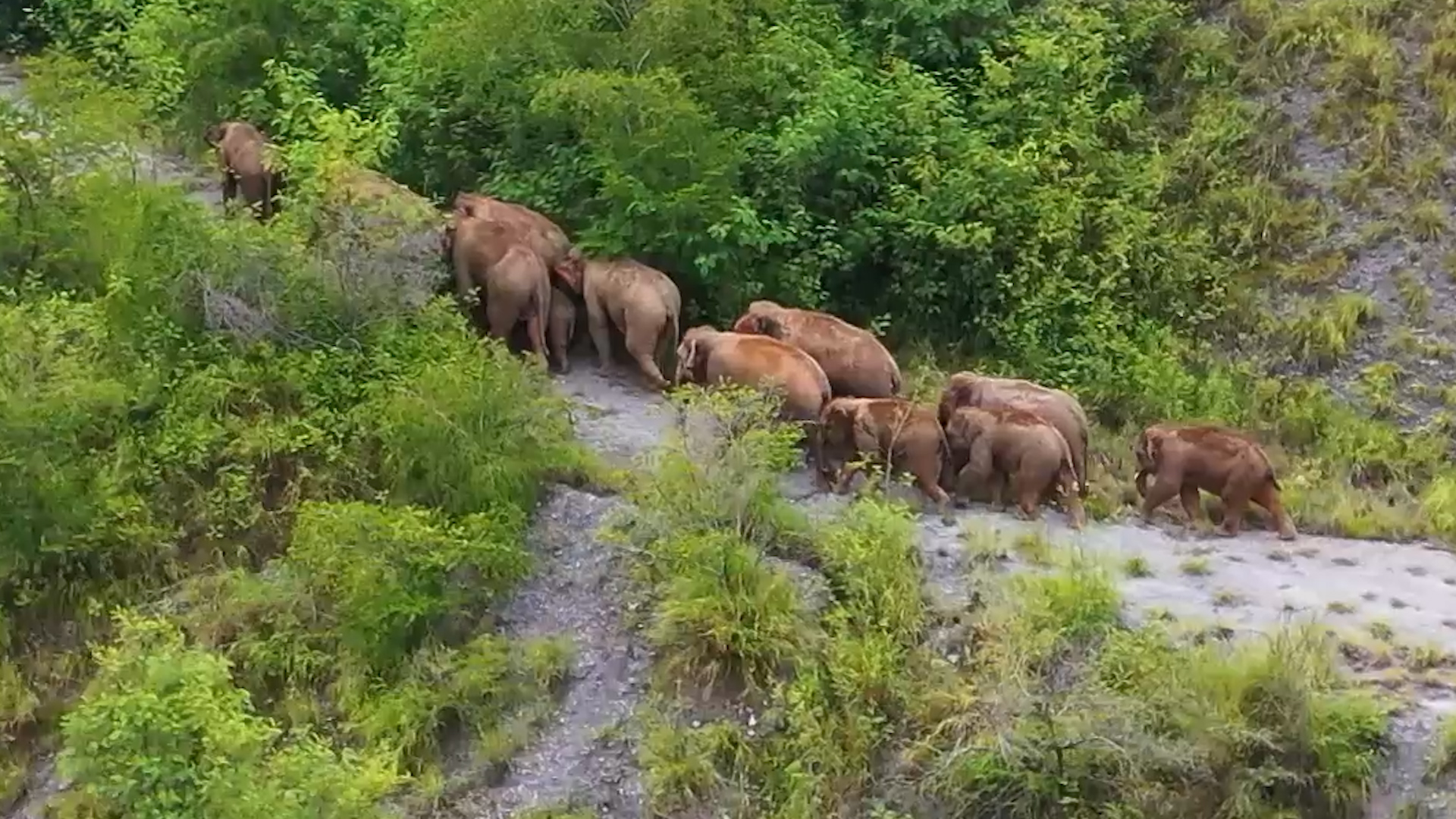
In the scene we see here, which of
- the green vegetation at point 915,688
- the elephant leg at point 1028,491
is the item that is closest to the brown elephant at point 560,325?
the green vegetation at point 915,688

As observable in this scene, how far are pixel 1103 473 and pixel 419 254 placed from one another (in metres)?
5.28

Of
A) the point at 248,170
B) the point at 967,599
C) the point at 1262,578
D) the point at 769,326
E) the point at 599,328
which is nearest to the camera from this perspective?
the point at 967,599

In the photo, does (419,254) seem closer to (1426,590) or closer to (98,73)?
(98,73)

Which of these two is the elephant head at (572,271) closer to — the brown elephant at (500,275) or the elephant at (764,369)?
the brown elephant at (500,275)

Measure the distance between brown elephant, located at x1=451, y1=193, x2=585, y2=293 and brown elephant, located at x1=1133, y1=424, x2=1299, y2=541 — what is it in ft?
15.2

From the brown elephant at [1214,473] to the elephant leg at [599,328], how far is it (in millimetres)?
4277

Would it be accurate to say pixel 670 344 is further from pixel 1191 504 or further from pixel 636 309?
pixel 1191 504

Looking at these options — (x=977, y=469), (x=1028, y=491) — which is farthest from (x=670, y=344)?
(x=1028, y=491)

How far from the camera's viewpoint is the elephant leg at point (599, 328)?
1326 cm

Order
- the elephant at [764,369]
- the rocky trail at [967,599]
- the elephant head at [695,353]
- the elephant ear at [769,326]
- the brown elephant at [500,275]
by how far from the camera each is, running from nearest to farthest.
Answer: the rocky trail at [967,599], the elephant at [764,369], the elephant head at [695,353], the elephant ear at [769,326], the brown elephant at [500,275]

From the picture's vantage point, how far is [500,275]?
42.3ft

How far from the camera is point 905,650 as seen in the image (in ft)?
32.1

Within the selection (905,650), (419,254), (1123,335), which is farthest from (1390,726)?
(419,254)

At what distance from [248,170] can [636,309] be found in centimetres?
394
